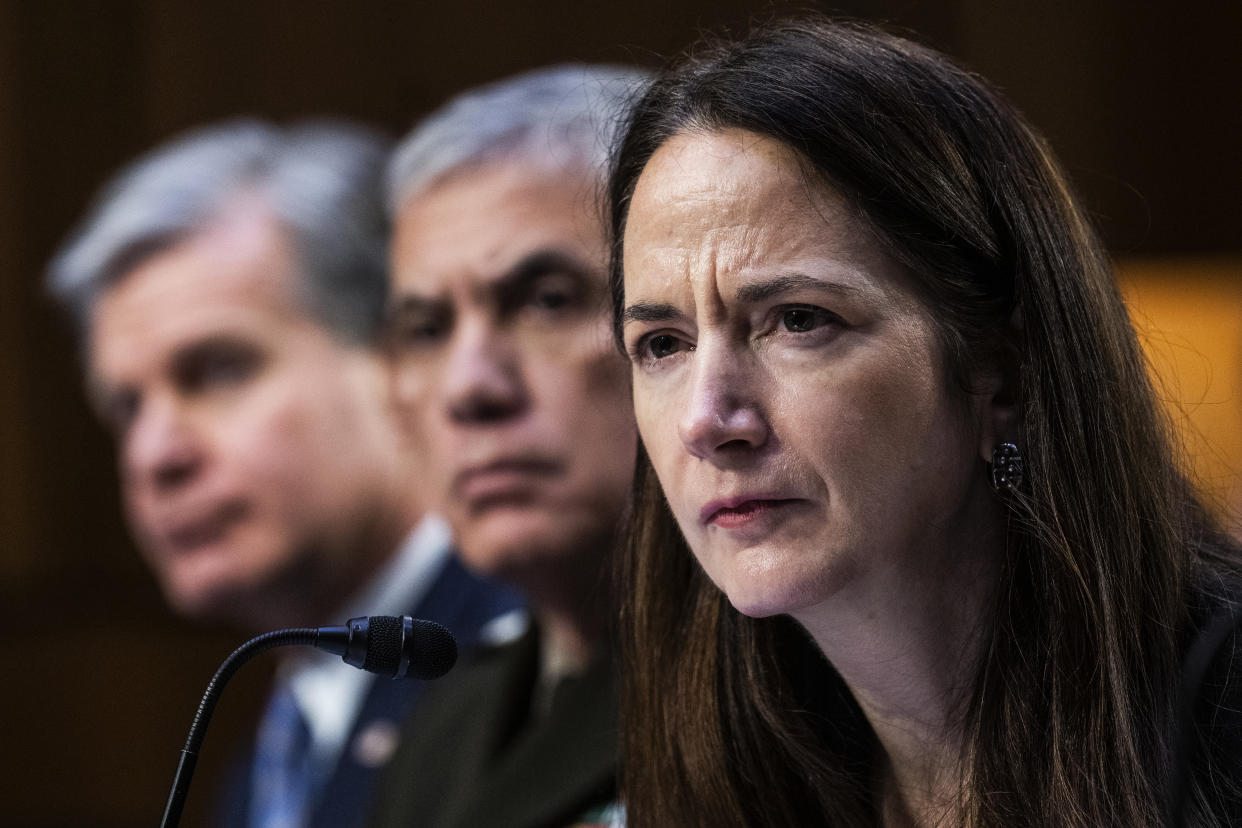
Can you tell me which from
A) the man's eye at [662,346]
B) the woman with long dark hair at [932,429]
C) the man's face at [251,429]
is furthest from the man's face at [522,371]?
the woman with long dark hair at [932,429]

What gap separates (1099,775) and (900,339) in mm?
539

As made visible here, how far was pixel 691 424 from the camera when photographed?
1.57 metres

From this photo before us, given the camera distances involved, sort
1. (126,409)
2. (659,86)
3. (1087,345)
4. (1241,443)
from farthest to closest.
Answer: (126,409)
(1241,443)
(659,86)
(1087,345)

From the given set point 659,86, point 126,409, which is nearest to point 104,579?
point 126,409

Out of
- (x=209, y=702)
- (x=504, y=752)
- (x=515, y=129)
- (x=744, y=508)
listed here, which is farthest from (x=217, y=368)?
(x=744, y=508)

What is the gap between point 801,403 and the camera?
155cm

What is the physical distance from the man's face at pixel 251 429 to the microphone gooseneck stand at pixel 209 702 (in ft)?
5.76

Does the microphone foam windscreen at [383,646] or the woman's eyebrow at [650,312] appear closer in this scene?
Result: the microphone foam windscreen at [383,646]

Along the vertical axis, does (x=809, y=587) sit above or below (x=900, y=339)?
below

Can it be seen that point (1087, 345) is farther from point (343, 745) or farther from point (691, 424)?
point (343, 745)

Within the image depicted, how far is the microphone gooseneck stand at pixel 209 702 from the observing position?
1.53 m

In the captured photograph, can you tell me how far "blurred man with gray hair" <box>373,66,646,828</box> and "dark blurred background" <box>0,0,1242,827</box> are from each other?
1.00 ft

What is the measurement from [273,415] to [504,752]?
46.0 inches

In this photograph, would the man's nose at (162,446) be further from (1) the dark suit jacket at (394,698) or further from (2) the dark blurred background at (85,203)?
(1) the dark suit jacket at (394,698)
